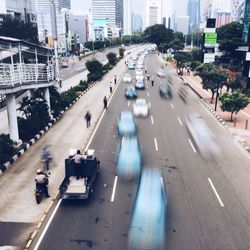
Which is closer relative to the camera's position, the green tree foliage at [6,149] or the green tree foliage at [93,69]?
the green tree foliage at [6,149]

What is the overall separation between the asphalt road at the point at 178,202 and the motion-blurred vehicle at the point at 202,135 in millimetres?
612

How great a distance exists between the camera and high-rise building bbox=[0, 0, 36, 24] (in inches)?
4158

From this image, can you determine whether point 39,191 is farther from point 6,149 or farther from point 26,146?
point 26,146

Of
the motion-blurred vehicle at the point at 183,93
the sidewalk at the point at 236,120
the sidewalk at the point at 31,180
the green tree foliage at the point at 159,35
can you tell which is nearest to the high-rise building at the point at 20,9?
the green tree foliage at the point at 159,35

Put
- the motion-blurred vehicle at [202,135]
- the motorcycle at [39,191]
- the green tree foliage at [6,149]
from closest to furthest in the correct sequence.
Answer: the motorcycle at [39,191]
the green tree foliage at [6,149]
the motion-blurred vehicle at [202,135]

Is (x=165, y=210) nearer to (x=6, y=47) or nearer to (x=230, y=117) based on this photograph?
(x=6, y=47)

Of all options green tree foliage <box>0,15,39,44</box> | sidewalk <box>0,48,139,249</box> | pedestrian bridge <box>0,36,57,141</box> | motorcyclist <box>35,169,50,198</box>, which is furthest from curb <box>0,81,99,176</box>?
green tree foliage <box>0,15,39,44</box>

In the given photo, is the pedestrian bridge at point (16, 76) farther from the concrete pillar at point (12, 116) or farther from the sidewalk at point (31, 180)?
the sidewalk at point (31, 180)

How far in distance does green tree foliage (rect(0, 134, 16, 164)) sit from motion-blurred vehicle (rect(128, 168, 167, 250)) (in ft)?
31.2

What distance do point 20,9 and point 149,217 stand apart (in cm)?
11702

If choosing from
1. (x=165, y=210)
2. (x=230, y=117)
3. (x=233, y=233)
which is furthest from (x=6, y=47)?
(x=230, y=117)

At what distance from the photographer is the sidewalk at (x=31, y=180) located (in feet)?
49.5

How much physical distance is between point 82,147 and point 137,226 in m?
12.4

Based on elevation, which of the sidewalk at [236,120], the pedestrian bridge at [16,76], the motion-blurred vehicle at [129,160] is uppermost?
the pedestrian bridge at [16,76]
